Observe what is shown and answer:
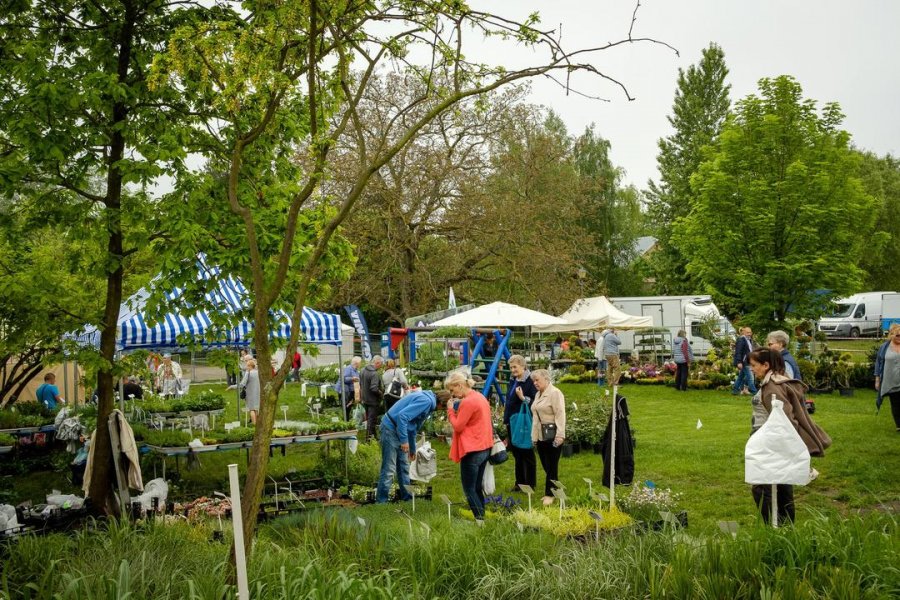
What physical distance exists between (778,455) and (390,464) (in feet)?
16.9

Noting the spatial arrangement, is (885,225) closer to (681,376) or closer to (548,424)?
(681,376)

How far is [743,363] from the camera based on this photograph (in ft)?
62.4

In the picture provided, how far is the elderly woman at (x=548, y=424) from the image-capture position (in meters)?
9.41

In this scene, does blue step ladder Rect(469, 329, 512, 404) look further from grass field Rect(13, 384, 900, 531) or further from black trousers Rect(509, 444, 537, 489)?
black trousers Rect(509, 444, 537, 489)

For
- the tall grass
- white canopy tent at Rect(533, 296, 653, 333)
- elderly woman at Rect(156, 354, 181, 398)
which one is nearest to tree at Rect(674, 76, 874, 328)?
white canopy tent at Rect(533, 296, 653, 333)

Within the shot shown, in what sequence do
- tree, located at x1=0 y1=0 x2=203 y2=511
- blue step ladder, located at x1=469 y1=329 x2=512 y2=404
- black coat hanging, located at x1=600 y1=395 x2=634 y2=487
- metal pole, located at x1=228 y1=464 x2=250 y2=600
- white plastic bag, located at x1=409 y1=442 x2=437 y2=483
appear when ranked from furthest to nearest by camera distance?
blue step ladder, located at x1=469 y1=329 x2=512 y2=404
white plastic bag, located at x1=409 y1=442 x2=437 y2=483
black coat hanging, located at x1=600 y1=395 x2=634 y2=487
tree, located at x1=0 y1=0 x2=203 y2=511
metal pole, located at x1=228 y1=464 x2=250 y2=600

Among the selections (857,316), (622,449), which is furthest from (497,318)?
(857,316)

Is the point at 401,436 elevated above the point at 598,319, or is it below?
below

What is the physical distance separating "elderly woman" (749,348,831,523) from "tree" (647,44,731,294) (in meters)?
39.8

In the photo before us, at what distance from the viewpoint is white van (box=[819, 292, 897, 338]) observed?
40688 mm

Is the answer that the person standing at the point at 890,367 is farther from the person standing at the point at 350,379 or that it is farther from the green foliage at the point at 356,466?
the person standing at the point at 350,379

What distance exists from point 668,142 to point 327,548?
46652 mm

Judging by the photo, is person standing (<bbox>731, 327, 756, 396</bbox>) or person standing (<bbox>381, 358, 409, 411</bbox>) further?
person standing (<bbox>731, 327, 756, 396</bbox>)

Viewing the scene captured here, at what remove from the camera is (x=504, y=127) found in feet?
92.3
